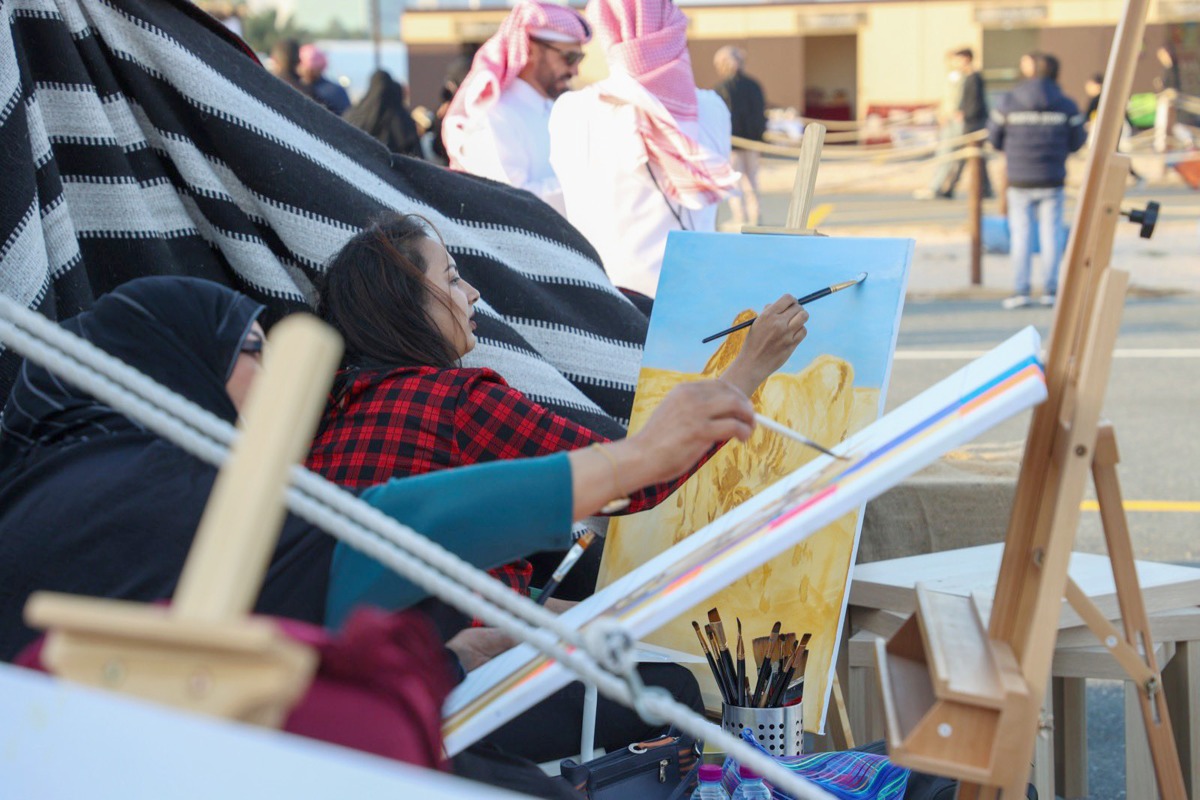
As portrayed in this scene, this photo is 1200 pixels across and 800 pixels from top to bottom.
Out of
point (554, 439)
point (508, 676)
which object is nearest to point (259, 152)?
point (554, 439)

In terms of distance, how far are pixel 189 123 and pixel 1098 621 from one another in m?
2.04

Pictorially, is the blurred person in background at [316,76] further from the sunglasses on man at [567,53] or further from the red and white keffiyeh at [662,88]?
the red and white keffiyeh at [662,88]

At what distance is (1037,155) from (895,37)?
17.1m

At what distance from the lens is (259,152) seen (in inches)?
111

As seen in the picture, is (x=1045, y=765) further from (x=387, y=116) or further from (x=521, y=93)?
(x=387, y=116)

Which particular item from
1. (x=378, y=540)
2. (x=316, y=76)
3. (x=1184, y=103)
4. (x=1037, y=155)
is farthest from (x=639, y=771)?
(x=1184, y=103)

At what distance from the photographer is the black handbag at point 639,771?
1932 mm

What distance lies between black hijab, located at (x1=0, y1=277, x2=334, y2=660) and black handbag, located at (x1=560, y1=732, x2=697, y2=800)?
57 cm

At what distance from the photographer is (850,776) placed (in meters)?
1.92

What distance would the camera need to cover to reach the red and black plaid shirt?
2.05m

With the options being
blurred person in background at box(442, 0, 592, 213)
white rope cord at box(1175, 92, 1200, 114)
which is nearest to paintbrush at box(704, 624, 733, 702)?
blurred person in background at box(442, 0, 592, 213)

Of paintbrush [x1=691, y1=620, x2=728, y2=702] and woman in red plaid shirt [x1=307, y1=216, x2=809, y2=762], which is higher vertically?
woman in red plaid shirt [x1=307, y1=216, x2=809, y2=762]

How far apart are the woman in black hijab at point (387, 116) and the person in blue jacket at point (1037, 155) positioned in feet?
11.7

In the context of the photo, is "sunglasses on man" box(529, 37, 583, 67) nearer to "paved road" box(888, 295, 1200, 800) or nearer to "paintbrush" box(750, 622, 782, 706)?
"paved road" box(888, 295, 1200, 800)
